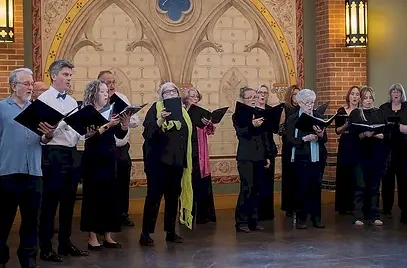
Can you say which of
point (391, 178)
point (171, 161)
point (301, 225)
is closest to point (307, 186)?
point (301, 225)

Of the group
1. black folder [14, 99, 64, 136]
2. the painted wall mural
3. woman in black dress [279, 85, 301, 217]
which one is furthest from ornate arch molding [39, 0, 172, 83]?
black folder [14, 99, 64, 136]

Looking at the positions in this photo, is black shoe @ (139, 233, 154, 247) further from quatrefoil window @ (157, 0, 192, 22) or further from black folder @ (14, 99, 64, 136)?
quatrefoil window @ (157, 0, 192, 22)

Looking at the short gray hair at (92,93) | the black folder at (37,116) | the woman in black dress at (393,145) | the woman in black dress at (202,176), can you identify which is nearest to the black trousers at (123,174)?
the woman in black dress at (202,176)

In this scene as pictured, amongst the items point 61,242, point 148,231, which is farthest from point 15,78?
point 148,231

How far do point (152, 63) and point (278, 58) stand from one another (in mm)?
1943

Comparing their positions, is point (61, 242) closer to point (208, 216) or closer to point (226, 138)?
point (208, 216)

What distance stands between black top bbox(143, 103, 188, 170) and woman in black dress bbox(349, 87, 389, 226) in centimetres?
A: 238

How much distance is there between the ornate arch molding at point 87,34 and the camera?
32.6 feet

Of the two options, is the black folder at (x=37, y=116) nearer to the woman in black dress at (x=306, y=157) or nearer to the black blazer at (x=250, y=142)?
the black blazer at (x=250, y=142)

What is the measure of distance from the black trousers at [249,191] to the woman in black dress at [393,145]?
67.8 inches

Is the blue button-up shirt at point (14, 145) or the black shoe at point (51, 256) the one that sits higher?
the blue button-up shirt at point (14, 145)

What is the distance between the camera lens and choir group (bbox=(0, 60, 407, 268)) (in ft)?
20.1

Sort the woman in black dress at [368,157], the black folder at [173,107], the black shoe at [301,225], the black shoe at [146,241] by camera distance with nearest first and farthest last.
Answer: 1. the black folder at [173,107]
2. the black shoe at [146,241]
3. the black shoe at [301,225]
4. the woman in black dress at [368,157]

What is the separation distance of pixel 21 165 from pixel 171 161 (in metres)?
1.87
